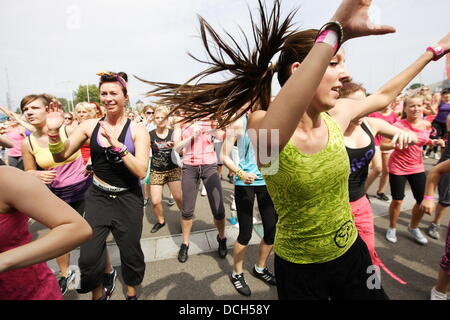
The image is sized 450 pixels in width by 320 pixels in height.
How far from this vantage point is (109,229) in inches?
90.5

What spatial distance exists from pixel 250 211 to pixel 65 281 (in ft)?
7.61

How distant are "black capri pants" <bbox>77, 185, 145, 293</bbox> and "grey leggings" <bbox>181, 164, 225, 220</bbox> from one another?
1.09 metres

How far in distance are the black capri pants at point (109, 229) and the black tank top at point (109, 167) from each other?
0.11 metres

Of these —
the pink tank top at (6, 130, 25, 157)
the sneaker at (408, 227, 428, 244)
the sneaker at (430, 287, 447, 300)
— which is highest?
the pink tank top at (6, 130, 25, 157)

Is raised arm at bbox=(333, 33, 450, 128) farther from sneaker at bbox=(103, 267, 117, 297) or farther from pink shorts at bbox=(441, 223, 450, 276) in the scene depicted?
sneaker at bbox=(103, 267, 117, 297)

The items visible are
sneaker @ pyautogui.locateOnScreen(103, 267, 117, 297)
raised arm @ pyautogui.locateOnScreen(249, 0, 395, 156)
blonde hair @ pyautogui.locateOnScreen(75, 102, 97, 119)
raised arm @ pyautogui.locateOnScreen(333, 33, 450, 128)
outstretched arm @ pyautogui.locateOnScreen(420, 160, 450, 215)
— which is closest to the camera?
raised arm @ pyautogui.locateOnScreen(249, 0, 395, 156)

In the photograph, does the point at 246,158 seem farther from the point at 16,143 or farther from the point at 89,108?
the point at 16,143

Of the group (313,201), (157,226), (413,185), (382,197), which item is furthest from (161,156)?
(382,197)

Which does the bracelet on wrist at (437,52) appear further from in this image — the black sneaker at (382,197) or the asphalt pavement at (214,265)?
the black sneaker at (382,197)

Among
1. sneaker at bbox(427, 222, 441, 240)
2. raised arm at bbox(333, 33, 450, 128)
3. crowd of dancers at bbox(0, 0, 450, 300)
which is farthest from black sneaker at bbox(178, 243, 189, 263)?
sneaker at bbox(427, 222, 441, 240)

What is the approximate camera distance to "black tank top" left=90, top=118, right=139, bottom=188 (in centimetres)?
224

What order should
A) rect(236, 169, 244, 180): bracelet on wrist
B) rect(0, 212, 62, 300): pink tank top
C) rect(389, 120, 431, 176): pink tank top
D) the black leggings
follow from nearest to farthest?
rect(0, 212, 62, 300): pink tank top → the black leggings → rect(236, 169, 244, 180): bracelet on wrist → rect(389, 120, 431, 176): pink tank top
